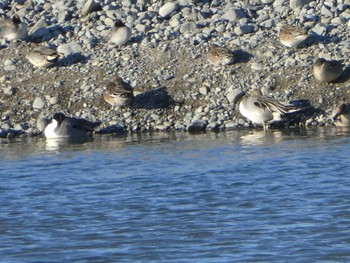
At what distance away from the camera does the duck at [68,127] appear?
55.2ft

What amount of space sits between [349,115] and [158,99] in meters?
3.22

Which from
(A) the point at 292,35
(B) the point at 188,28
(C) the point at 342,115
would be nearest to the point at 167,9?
(B) the point at 188,28

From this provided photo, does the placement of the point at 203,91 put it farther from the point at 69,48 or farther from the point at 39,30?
the point at 39,30

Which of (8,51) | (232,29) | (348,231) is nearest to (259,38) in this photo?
(232,29)

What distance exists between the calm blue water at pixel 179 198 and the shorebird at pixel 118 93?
798 mm

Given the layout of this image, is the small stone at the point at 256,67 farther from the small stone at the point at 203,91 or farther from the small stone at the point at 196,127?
the small stone at the point at 196,127

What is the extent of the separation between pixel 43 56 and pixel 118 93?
2.25 meters

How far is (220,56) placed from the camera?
58.5 ft

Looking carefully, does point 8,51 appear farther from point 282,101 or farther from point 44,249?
point 44,249

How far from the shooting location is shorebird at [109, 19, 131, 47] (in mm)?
19141

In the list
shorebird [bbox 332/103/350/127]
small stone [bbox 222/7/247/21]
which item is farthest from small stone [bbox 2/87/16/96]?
shorebird [bbox 332/103/350/127]

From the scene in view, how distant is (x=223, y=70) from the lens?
18.0 meters

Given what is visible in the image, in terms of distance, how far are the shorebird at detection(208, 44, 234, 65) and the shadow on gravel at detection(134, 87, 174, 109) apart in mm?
983

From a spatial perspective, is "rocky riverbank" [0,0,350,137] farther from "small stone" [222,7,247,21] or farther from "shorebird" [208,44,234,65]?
"shorebird" [208,44,234,65]
